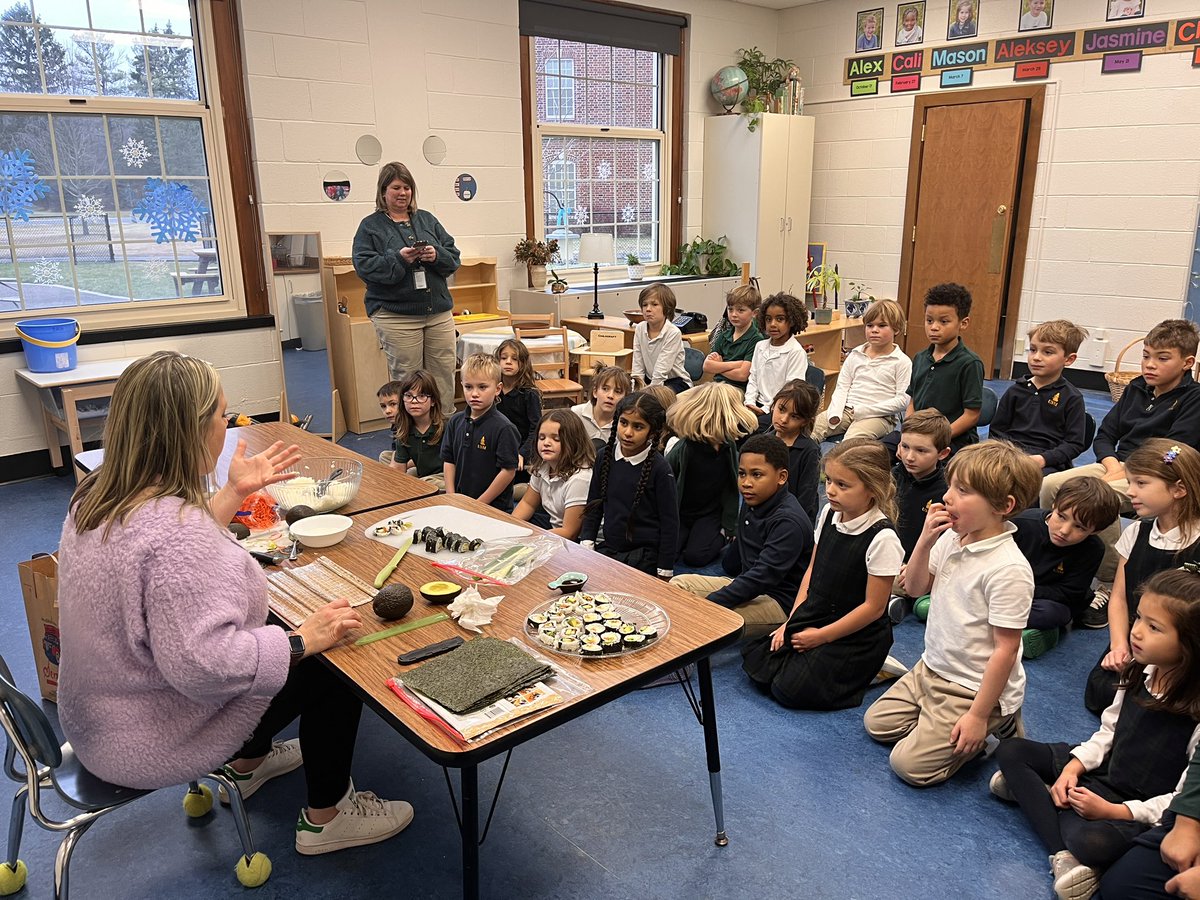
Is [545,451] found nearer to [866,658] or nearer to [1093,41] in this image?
→ [866,658]

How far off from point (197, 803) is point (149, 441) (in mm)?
1035

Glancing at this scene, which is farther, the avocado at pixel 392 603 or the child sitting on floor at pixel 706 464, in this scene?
the child sitting on floor at pixel 706 464

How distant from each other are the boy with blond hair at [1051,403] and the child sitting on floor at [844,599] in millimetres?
1395

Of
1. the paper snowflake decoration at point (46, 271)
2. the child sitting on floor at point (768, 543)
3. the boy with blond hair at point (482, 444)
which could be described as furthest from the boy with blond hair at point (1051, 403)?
the paper snowflake decoration at point (46, 271)

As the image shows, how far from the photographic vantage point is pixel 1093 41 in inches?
237

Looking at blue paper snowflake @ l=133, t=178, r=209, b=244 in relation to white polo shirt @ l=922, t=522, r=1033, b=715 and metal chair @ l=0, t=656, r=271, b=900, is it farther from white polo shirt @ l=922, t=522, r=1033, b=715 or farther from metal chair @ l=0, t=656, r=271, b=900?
white polo shirt @ l=922, t=522, r=1033, b=715

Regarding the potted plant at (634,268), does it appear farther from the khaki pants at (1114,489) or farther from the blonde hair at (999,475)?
the blonde hair at (999,475)

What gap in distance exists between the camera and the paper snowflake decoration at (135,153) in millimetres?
4859

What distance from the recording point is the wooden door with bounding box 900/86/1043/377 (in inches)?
257

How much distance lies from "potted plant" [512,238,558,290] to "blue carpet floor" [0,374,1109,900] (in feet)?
14.7

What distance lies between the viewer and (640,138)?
7332 mm

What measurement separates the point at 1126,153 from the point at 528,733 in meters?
6.45

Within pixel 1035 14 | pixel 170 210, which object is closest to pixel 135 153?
pixel 170 210

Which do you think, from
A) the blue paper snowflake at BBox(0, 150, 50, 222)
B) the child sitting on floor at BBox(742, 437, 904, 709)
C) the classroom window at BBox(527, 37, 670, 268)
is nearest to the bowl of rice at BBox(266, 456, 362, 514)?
the child sitting on floor at BBox(742, 437, 904, 709)
